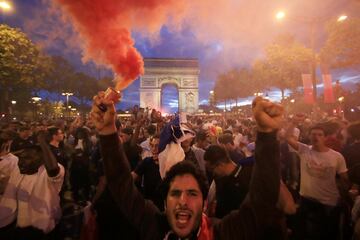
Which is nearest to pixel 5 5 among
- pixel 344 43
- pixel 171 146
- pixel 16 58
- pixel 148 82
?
pixel 171 146

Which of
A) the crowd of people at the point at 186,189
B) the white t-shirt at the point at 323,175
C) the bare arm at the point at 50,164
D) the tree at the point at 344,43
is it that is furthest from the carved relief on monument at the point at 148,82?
the bare arm at the point at 50,164

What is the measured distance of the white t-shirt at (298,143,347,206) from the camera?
4.95 metres

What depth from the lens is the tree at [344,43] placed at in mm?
16750

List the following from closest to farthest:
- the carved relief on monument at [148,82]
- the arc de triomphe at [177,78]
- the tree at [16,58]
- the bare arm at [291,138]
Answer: the bare arm at [291,138]
the tree at [16,58]
the carved relief on monument at [148,82]
the arc de triomphe at [177,78]

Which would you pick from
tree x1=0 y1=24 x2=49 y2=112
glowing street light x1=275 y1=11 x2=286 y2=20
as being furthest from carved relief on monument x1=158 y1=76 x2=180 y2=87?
glowing street light x1=275 y1=11 x2=286 y2=20

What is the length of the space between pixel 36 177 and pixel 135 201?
97.6 inches

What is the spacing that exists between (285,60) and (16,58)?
17.6 m

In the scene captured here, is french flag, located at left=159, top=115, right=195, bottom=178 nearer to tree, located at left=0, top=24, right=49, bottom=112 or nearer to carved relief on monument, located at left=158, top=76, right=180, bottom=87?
tree, located at left=0, top=24, right=49, bottom=112

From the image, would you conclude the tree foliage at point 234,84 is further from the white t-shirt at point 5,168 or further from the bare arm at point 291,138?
the white t-shirt at point 5,168

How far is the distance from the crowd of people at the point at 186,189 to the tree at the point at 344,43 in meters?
10.8

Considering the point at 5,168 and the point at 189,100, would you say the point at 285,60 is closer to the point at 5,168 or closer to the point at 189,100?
the point at 5,168

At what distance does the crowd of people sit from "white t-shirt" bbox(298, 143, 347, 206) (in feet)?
0.05

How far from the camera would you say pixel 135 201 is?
2121 millimetres

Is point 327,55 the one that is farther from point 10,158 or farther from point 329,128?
point 10,158
